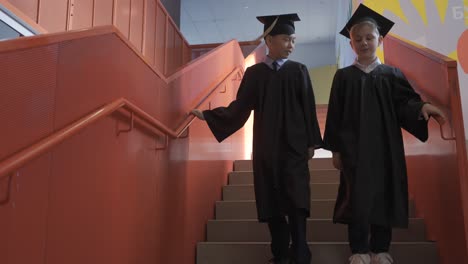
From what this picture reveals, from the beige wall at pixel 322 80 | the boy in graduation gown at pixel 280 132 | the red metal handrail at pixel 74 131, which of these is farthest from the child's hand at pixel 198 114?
the beige wall at pixel 322 80

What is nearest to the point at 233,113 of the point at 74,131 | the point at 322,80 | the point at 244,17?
the point at 74,131

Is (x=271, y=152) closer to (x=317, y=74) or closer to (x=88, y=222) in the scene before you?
(x=88, y=222)

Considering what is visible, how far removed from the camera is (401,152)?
9.16 feet

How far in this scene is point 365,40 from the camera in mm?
2918

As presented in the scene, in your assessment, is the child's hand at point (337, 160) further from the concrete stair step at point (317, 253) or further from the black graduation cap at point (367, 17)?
the black graduation cap at point (367, 17)

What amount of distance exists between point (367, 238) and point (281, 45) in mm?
1277

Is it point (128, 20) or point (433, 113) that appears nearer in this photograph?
point (433, 113)

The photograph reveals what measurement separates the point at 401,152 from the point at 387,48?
173 cm

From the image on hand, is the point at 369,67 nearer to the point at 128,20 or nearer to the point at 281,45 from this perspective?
the point at 281,45

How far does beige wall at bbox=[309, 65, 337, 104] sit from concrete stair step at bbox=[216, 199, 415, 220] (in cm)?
1159

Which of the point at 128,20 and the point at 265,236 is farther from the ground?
the point at 128,20

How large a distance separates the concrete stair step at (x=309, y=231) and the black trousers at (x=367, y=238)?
607 mm

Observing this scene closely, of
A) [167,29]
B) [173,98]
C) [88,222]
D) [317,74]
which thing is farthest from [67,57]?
[317,74]

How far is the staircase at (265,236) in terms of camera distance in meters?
3.01
